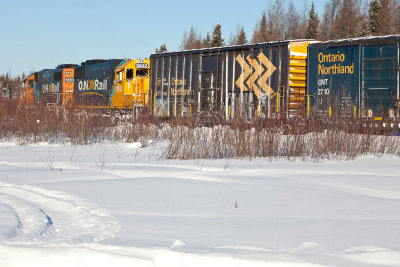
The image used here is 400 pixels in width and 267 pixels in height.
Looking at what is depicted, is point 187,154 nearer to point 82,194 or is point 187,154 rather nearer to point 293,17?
point 82,194

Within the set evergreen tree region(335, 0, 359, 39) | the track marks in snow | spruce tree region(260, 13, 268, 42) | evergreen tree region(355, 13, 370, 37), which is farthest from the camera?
spruce tree region(260, 13, 268, 42)

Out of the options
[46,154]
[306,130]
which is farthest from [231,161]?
[46,154]

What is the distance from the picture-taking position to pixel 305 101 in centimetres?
1620

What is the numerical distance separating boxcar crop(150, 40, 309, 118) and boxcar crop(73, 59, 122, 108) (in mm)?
4194

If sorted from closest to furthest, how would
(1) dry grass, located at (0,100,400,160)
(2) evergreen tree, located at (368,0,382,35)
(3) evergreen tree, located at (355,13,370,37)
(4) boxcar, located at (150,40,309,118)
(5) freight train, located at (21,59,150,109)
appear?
(1) dry grass, located at (0,100,400,160) → (4) boxcar, located at (150,40,309,118) → (5) freight train, located at (21,59,150,109) → (2) evergreen tree, located at (368,0,382,35) → (3) evergreen tree, located at (355,13,370,37)

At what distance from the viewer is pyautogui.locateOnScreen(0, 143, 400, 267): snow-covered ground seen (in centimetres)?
299

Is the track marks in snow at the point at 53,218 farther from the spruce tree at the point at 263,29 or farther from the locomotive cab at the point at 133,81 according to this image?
the spruce tree at the point at 263,29

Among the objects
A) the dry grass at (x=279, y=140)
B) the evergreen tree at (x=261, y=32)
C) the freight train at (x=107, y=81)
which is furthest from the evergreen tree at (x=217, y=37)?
the dry grass at (x=279, y=140)

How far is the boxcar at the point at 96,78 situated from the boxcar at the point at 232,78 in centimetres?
419

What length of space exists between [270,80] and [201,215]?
1242 centimetres

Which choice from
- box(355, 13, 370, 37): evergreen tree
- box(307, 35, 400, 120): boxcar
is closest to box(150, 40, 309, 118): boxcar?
box(307, 35, 400, 120): boxcar

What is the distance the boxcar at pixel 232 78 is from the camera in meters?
16.0

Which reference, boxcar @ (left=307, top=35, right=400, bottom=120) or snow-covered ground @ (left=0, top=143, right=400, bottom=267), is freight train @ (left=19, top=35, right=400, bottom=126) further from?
snow-covered ground @ (left=0, top=143, right=400, bottom=267)

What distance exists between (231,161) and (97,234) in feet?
18.5
